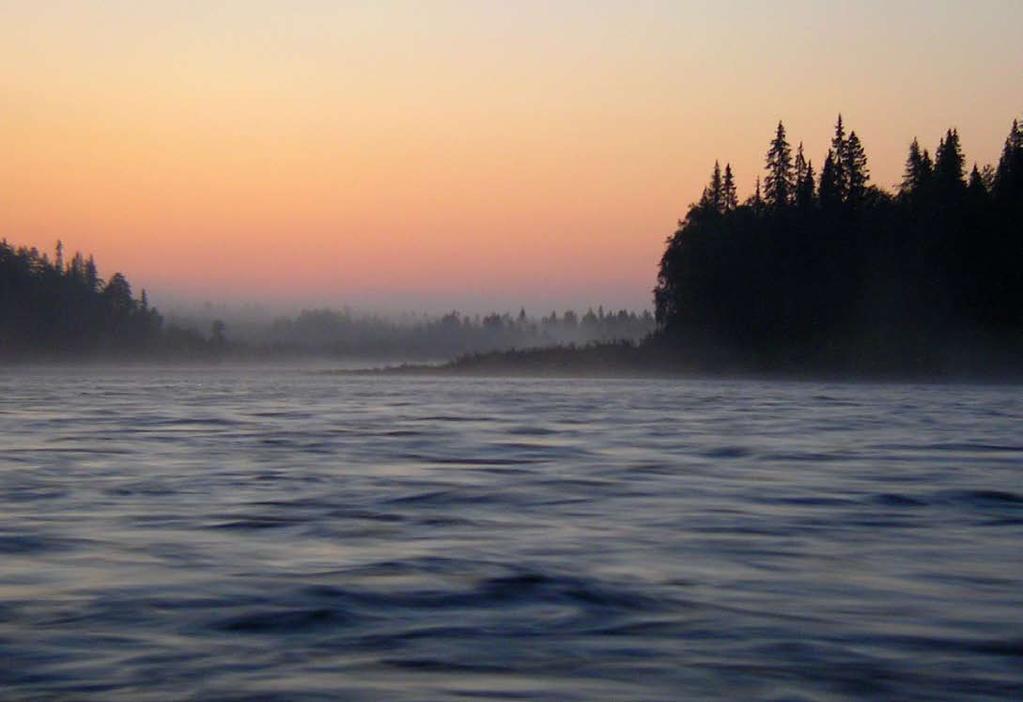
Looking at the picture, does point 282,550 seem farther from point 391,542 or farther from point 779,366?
point 779,366

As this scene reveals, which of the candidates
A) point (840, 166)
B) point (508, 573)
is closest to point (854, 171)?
point (840, 166)

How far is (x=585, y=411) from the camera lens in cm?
3525

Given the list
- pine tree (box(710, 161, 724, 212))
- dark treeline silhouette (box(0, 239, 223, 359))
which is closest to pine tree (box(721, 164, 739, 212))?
pine tree (box(710, 161, 724, 212))

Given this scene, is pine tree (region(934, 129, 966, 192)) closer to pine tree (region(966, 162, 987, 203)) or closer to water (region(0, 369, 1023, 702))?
pine tree (region(966, 162, 987, 203))

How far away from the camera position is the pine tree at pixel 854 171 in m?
101

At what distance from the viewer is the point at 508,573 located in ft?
32.3

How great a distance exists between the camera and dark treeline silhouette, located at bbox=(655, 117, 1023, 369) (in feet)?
291

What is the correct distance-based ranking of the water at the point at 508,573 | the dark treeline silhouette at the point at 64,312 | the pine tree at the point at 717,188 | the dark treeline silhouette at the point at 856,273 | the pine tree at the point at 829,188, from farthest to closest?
the dark treeline silhouette at the point at 64,312
the pine tree at the point at 717,188
the pine tree at the point at 829,188
the dark treeline silhouette at the point at 856,273
the water at the point at 508,573

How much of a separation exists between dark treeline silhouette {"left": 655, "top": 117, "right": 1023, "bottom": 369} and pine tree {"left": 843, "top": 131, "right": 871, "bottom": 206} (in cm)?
10

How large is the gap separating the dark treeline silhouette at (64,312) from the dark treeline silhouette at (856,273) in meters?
92.7

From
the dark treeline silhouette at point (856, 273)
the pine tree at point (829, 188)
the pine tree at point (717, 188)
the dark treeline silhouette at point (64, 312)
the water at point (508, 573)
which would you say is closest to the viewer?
the water at point (508, 573)

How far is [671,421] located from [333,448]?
34.9ft

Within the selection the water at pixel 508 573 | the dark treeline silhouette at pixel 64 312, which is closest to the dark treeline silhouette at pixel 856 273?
the water at pixel 508 573

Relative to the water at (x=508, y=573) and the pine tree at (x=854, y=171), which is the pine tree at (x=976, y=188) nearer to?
the pine tree at (x=854, y=171)
